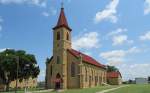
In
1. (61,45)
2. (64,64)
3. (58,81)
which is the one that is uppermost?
(61,45)

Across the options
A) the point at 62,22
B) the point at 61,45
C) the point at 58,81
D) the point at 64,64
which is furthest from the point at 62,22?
the point at 58,81

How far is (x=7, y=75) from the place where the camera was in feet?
254

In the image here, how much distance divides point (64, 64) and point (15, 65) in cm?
1285

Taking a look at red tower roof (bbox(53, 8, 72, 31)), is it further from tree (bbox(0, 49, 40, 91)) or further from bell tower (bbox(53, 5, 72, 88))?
tree (bbox(0, 49, 40, 91))

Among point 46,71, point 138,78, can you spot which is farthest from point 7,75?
point 138,78

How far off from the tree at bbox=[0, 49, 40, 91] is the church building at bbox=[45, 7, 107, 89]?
672 centimetres

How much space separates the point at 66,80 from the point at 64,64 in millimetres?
3939

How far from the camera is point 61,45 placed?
72375 millimetres

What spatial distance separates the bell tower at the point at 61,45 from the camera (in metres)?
71.4

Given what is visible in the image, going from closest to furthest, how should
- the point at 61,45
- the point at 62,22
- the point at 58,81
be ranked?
the point at 58,81
the point at 61,45
the point at 62,22

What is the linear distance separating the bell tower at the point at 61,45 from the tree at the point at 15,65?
9.99 meters

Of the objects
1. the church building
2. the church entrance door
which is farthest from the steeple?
the church entrance door

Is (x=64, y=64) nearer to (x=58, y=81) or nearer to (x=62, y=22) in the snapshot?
(x=58, y=81)

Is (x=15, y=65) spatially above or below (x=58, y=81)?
above
